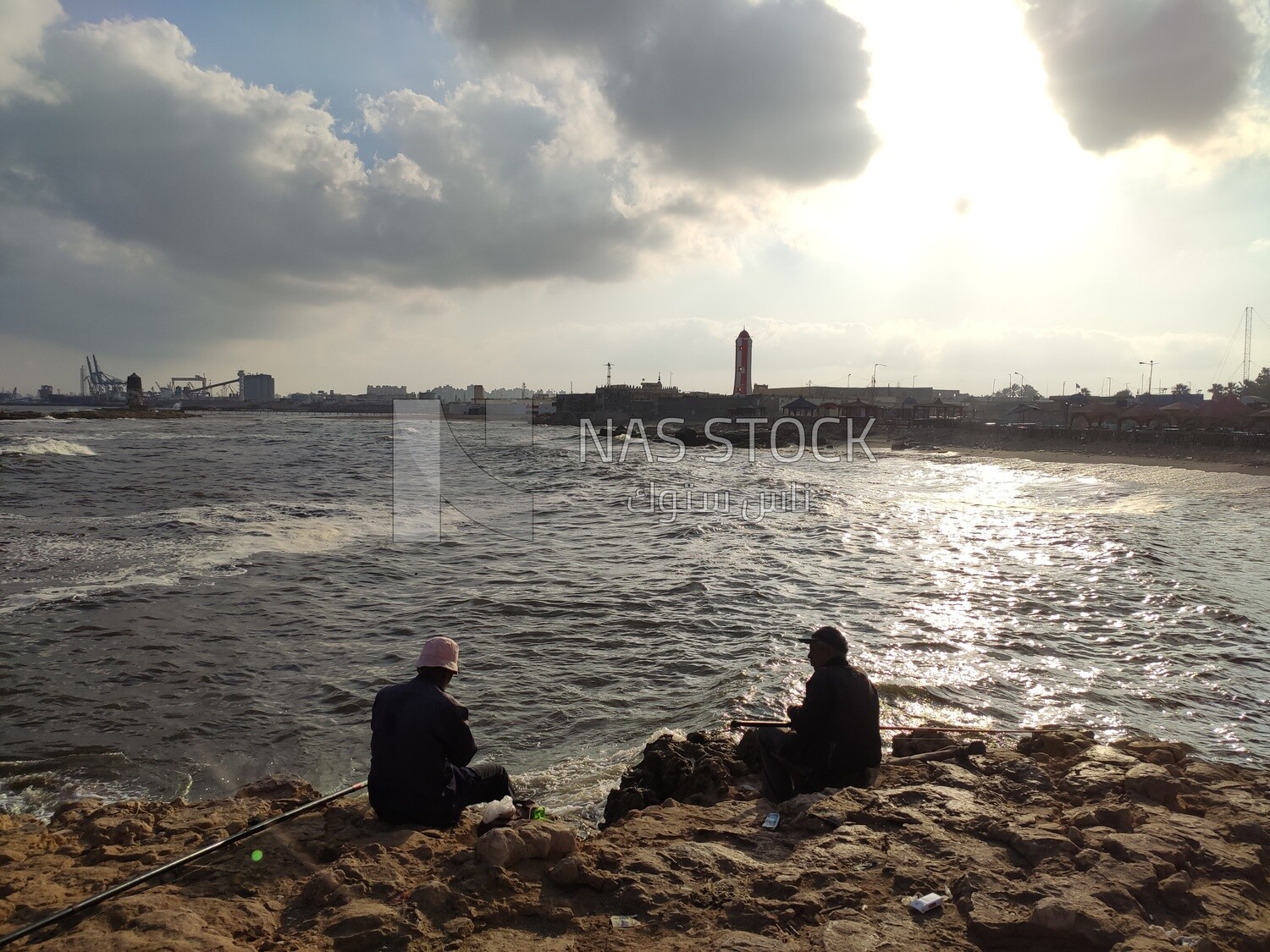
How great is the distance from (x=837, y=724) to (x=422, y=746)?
282 centimetres

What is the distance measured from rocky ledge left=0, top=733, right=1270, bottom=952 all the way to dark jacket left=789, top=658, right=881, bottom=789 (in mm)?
277

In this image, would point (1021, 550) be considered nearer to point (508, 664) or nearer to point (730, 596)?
point (730, 596)

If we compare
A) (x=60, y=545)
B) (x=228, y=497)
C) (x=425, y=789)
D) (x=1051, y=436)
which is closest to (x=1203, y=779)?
(x=425, y=789)

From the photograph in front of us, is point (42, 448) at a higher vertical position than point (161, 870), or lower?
higher

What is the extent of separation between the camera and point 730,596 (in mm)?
11773

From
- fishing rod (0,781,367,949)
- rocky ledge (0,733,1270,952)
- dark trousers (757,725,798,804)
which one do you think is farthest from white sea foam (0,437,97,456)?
dark trousers (757,725,798,804)

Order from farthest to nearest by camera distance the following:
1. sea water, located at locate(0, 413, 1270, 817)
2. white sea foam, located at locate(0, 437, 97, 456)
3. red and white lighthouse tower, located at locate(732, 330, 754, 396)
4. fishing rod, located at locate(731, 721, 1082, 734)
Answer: red and white lighthouse tower, located at locate(732, 330, 754, 396) < white sea foam, located at locate(0, 437, 97, 456) < sea water, located at locate(0, 413, 1270, 817) < fishing rod, located at locate(731, 721, 1082, 734)

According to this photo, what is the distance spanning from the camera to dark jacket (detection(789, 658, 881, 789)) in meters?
4.84

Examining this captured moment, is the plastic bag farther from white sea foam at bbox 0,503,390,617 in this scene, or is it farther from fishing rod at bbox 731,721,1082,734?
white sea foam at bbox 0,503,390,617

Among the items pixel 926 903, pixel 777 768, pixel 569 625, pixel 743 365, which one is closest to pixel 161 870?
pixel 777 768

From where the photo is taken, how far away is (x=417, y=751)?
4.23m

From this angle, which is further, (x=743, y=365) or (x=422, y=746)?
(x=743, y=365)

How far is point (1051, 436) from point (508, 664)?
56221 mm

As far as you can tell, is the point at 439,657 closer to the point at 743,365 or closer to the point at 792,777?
the point at 792,777
